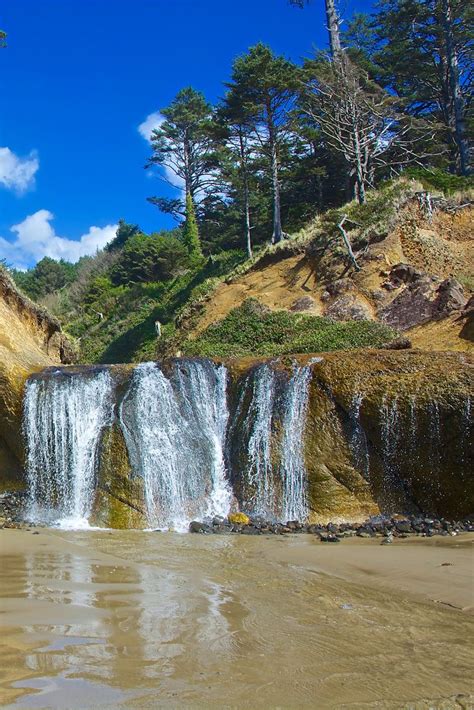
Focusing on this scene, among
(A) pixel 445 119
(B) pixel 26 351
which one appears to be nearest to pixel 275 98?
(A) pixel 445 119

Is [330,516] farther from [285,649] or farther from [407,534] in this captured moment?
[285,649]

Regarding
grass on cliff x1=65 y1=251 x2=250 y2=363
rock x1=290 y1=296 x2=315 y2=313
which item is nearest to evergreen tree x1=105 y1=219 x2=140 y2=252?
grass on cliff x1=65 y1=251 x2=250 y2=363

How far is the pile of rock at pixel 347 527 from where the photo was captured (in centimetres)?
990

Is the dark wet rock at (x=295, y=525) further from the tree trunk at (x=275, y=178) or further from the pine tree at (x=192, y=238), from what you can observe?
the pine tree at (x=192, y=238)

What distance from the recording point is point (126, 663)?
3.38 m

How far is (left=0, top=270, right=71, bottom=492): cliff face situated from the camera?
13508 millimetres

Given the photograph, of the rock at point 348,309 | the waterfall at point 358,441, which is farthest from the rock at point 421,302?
the waterfall at point 358,441

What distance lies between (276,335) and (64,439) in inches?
448

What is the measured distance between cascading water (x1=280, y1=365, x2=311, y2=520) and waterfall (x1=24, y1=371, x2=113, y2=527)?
399 cm

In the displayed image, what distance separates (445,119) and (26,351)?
1138 inches

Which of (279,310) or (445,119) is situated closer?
(279,310)

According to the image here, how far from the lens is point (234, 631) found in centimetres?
422

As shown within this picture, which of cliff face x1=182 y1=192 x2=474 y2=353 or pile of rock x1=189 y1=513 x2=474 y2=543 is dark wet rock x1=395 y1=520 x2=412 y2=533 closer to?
pile of rock x1=189 y1=513 x2=474 y2=543

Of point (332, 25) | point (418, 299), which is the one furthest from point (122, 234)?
point (418, 299)
